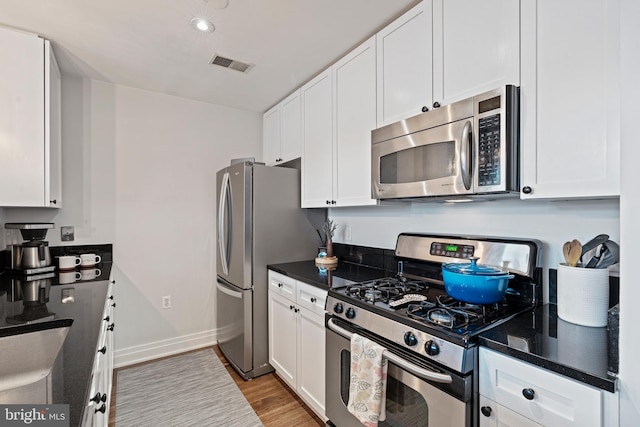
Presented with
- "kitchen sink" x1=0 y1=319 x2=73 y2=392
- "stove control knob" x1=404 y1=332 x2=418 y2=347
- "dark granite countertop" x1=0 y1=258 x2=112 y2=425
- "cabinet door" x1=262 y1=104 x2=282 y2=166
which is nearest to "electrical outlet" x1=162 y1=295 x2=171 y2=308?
"dark granite countertop" x1=0 y1=258 x2=112 y2=425

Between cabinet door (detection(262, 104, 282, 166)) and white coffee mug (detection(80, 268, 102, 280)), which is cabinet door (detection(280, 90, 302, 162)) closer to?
cabinet door (detection(262, 104, 282, 166))

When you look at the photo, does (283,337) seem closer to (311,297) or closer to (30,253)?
(311,297)

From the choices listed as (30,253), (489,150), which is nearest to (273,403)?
(30,253)

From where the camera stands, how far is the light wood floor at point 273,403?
6.70 ft

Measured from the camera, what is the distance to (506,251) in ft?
5.01

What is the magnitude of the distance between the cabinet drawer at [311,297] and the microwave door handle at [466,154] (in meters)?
1.01

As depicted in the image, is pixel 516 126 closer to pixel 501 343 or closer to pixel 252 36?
pixel 501 343

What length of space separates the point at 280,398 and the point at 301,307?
2.43ft

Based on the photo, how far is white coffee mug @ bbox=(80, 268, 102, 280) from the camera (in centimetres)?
211

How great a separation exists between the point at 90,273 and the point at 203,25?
1.87 m

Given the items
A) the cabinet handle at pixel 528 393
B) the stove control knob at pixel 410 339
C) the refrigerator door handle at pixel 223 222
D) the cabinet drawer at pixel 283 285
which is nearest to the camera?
the cabinet handle at pixel 528 393

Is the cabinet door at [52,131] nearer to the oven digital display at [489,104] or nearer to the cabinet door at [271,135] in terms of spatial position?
the cabinet door at [271,135]


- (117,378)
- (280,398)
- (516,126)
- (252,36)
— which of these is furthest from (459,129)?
(117,378)

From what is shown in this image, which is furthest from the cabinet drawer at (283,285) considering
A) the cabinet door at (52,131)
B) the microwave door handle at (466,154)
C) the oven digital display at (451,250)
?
the cabinet door at (52,131)
